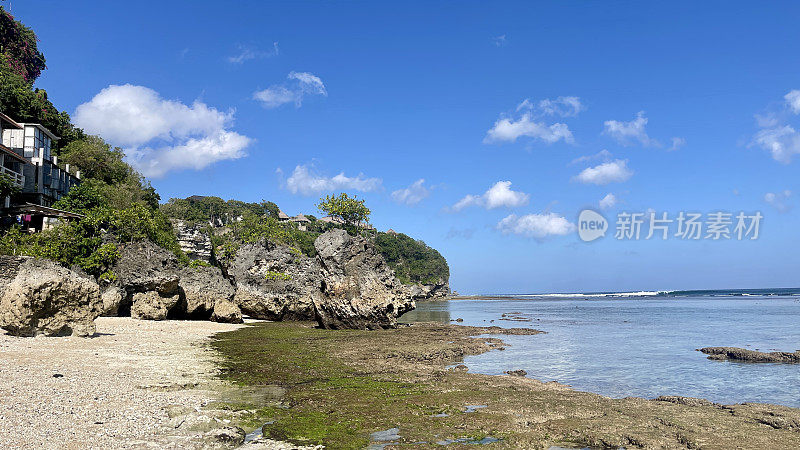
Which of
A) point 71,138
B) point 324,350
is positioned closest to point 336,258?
point 324,350

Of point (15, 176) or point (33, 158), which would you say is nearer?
point (15, 176)

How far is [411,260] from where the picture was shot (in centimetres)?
14938

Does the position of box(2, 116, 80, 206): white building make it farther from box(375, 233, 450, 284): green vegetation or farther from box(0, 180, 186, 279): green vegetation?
box(375, 233, 450, 284): green vegetation

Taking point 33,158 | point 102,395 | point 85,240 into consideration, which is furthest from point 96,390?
point 33,158

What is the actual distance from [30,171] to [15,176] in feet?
12.0

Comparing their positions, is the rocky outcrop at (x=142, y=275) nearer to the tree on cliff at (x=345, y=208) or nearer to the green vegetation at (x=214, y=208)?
the tree on cliff at (x=345, y=208)

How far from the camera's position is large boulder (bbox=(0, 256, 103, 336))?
17281mm

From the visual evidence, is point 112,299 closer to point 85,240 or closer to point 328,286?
point 85,240

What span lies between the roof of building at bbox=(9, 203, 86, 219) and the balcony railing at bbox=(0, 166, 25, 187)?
8.42 feet

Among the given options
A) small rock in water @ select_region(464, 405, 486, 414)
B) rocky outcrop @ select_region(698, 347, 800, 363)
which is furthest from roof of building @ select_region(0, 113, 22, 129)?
rocky outcrop @ select_region(698, 347, 800, 363)

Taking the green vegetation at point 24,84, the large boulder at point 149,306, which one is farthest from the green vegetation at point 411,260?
the large boulder at point 149,306

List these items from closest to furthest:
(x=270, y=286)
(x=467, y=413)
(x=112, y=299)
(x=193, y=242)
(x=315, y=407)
Answer: (x=467, y=413) → (x=315, y=407) → (x=112, y=299) → (x=270, y=286) → (x=193, y=242)

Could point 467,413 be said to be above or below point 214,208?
below

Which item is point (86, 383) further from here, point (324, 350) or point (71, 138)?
point (71, 138)
